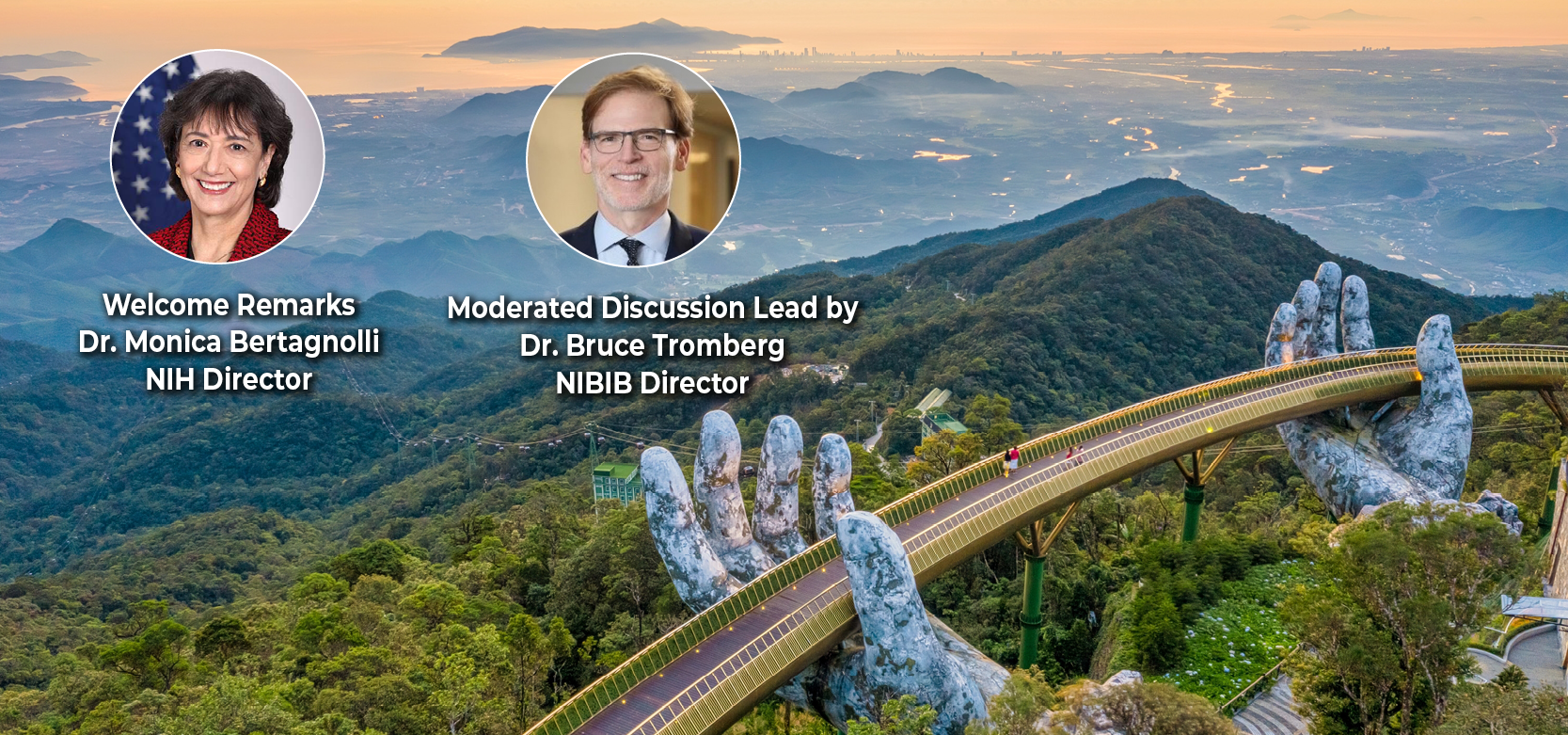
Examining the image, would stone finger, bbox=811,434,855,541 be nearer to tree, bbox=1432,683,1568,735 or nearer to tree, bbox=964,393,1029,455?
tree, bbox=1432,683,1568,735

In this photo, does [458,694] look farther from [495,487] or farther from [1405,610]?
[495,487]

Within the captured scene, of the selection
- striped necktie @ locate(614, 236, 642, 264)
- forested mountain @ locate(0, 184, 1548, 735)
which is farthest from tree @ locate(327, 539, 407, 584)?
striped necktie @ locate(614, 236, 642, 264)

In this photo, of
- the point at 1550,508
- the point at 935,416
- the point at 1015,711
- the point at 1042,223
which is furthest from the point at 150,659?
the point at 1042,223

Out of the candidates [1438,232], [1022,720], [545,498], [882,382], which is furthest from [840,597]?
[1438,232]

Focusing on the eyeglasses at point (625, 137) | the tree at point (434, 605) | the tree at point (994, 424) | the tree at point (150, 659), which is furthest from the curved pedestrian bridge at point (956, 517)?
the tree at point (150, 659)

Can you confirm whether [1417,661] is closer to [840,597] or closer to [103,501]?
[840,597]

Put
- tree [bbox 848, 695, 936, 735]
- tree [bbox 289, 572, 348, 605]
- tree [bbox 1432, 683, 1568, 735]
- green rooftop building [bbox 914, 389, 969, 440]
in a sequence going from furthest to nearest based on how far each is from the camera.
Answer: green rooftop building [bbox 914, 389, 969, 440] → tree [bbox 289, 572, 348, 605] → tree [bbox 848, 695, 936, 735] → tree [bbox 1432, 683, 1568, 735]

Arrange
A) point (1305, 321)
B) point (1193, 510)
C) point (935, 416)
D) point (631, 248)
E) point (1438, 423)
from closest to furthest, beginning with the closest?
point (631, 248) → point (1438, 423) → point (1193, 510) → point (1305, 321) → point (935, 416)
